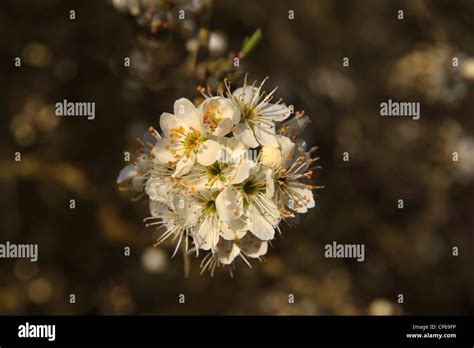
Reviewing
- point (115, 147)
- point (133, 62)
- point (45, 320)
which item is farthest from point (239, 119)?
point (115, 147)

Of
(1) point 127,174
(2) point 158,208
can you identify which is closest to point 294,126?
(2) point 158,208

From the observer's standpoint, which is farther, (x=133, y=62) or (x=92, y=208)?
(x=92, y=208)

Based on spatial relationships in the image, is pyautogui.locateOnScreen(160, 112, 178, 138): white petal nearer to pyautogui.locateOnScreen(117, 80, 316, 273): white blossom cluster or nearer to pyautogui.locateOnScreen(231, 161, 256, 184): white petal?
pyautogui.locateOnScreen(117, 80, 316, 273): white blossom cluster

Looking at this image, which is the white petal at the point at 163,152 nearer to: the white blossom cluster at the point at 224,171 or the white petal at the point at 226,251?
the white blossom cluster at the point at 224,171

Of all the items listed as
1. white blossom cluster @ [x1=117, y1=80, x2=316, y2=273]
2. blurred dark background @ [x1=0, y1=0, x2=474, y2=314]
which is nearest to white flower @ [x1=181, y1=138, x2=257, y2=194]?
white blossom cluster @ [x1=117, y1=80, x2=316, y2=273]

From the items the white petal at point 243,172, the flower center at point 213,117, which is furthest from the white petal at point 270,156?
the flower center at point 213,117

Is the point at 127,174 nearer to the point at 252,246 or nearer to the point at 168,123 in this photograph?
the point at 168,123

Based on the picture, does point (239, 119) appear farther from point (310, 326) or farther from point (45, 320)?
point (45, 320)
